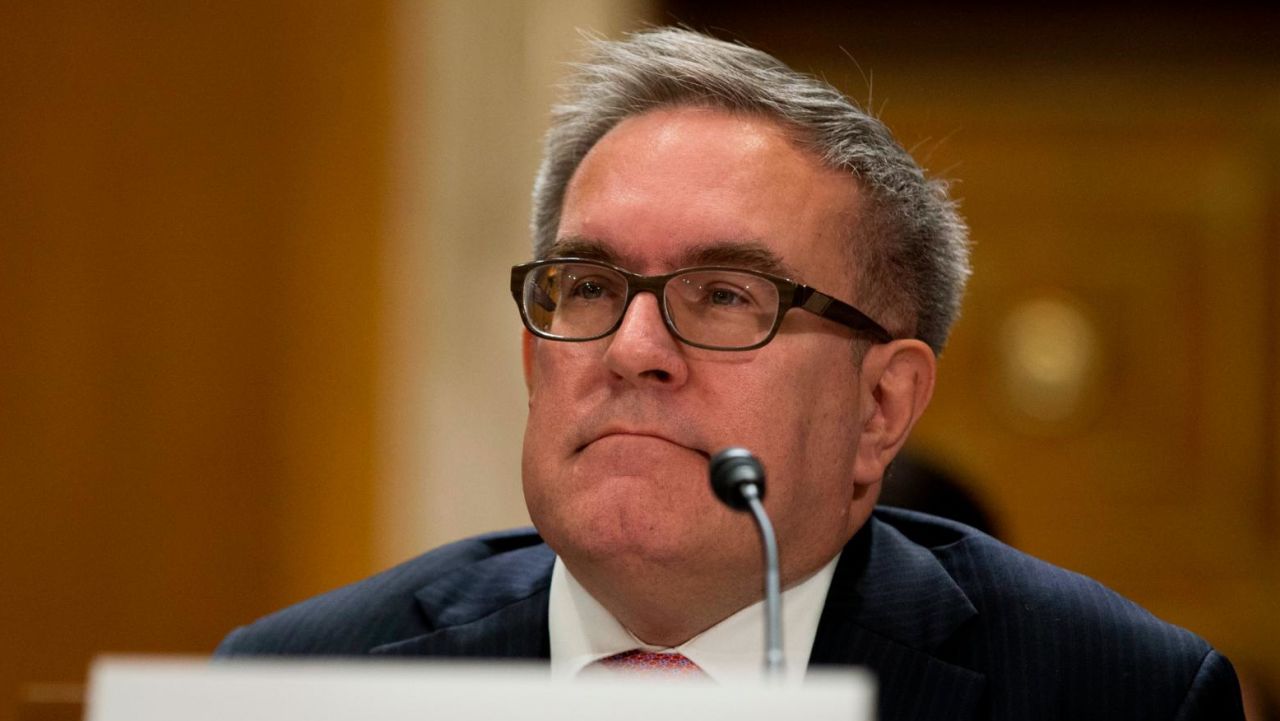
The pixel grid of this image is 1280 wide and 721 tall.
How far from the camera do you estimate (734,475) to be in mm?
1531

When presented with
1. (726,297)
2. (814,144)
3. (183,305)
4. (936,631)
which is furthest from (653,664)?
(183,305)

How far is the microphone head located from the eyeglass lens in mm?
356

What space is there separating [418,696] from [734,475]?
0.50 metres

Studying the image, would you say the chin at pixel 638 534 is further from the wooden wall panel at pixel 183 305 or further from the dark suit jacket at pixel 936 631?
the wooden wall panel at pixel 183 305

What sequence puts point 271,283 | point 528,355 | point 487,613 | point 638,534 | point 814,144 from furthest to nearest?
point 271,283
point 528,355
point 487,613
point 814,144
point 638,534

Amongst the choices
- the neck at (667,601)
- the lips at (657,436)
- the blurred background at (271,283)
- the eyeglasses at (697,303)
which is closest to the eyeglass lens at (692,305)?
the eyeglasses at (697,303)

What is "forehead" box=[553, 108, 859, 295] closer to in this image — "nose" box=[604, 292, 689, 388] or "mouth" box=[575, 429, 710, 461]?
"nose" box=[604, 292, 689, 388]

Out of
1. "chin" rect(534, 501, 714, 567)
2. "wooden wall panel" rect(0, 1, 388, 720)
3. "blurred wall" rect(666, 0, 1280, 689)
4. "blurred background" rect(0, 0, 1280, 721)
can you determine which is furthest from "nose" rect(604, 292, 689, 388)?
"blurred wall" rect(666, 0, 1280, 689)

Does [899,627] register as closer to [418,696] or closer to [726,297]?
[726,297]

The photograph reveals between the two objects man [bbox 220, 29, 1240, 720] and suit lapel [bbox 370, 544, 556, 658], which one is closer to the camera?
man [bbox 220, 29, 1240, 720]

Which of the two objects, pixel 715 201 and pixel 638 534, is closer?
pixel 638 534

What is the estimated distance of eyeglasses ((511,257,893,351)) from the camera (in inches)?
75.0

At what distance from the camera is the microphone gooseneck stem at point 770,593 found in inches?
51.6

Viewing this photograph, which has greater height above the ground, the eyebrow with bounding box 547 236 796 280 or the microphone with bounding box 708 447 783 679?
the eyebrow with bounding box 547 236 796 280
